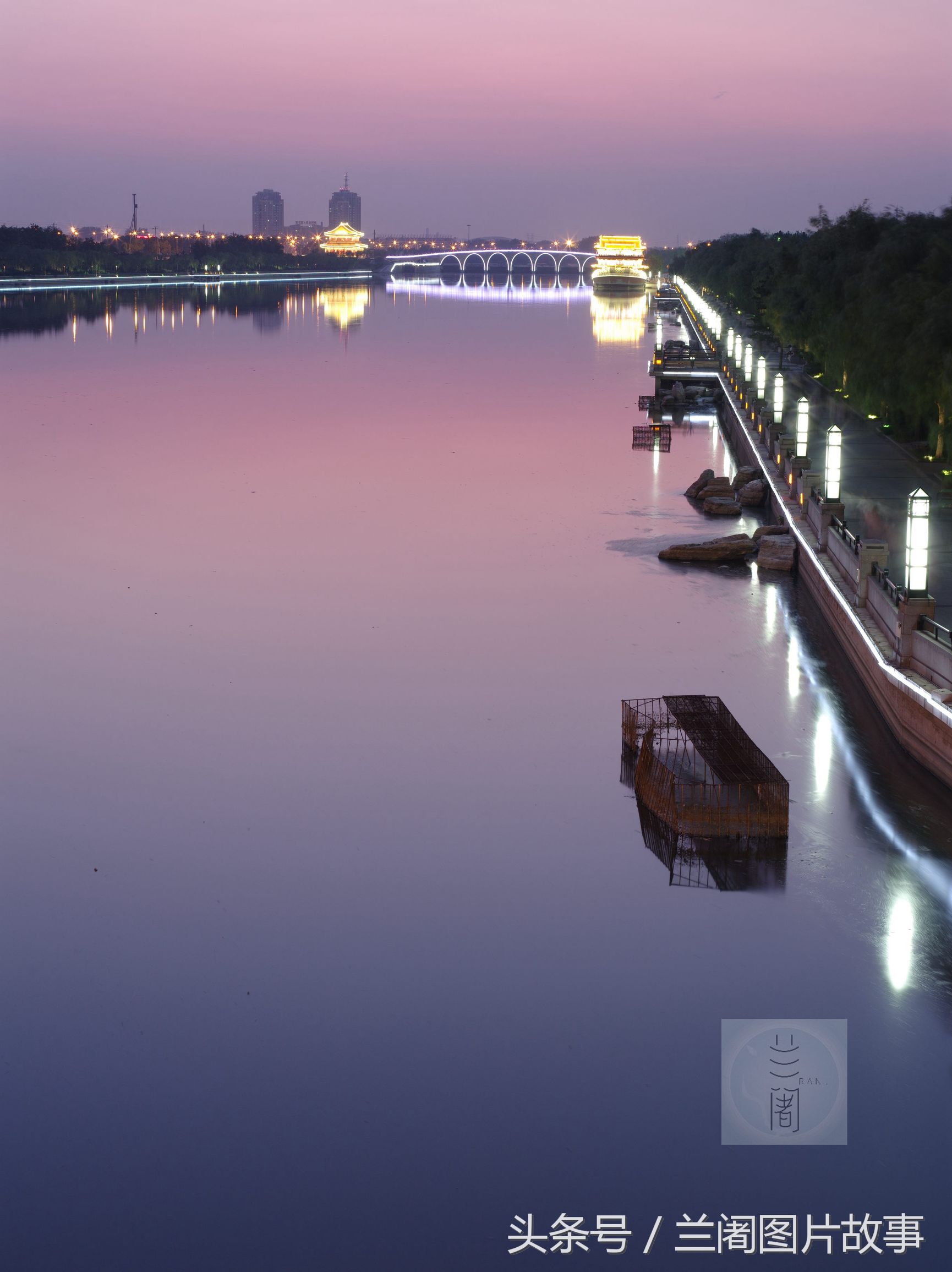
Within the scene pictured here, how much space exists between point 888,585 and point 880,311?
624 inches

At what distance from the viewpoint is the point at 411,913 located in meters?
12.6

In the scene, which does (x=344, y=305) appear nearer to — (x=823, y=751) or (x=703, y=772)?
(x=823, y=751)

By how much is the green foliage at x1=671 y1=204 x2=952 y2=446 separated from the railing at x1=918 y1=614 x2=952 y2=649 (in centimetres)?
1036

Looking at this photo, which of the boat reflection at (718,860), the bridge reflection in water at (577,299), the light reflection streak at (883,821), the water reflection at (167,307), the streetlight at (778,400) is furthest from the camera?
the bridge reflection in water at (577,299)

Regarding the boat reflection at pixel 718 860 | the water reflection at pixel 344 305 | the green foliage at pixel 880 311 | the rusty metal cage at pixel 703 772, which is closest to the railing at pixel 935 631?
the rusty metal cage at pixel 703 772

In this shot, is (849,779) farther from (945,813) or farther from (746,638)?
(746,638)

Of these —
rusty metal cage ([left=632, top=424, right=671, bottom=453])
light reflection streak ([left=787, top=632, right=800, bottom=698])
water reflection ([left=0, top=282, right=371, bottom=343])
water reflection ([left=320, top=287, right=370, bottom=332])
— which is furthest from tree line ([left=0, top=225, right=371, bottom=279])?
light reflection streak ([left=787, top=632, right=800, bottom=698])

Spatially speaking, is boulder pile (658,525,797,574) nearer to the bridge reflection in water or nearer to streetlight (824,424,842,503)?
streetlight (824,424,842,503)

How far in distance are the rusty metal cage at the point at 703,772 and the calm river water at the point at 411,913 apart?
16.2 inches

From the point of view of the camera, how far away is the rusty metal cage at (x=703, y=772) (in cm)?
1373

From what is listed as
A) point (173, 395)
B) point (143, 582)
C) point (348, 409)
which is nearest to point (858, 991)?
point (143, 582)

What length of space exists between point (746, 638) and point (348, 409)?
28894 millimetres

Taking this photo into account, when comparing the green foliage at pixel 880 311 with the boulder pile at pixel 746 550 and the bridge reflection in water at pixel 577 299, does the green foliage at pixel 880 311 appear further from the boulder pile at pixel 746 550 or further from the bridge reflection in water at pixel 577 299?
→ the bridge reflection in water at pixel 577 299

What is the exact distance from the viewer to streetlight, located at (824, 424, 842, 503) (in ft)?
71.5
